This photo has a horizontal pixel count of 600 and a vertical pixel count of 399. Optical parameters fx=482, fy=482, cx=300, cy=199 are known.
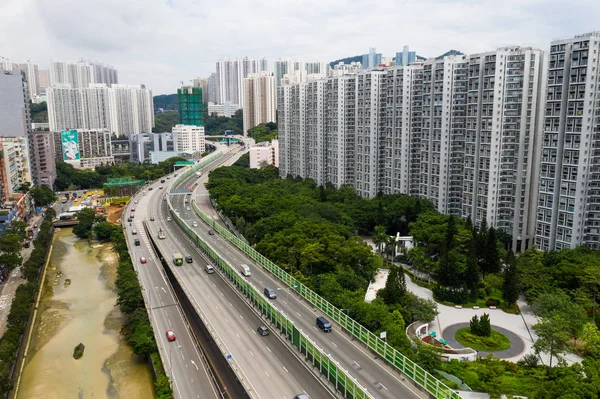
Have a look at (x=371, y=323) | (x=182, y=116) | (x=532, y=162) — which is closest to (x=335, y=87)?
(x=532, y=162)

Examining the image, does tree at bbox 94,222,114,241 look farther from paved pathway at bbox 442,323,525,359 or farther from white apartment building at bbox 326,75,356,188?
paved pathway at bbox 442,323,525,359

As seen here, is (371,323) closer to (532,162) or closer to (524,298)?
(524,298)

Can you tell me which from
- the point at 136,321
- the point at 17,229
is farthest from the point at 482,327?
the point at 17,229

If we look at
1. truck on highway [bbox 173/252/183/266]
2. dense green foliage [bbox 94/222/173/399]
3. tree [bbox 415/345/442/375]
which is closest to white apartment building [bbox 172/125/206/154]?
dense green foliage [bbox 94/222/173/399]

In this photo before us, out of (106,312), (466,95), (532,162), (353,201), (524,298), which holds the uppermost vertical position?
(466,95)

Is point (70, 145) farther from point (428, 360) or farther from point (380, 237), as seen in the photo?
point (428, 360)

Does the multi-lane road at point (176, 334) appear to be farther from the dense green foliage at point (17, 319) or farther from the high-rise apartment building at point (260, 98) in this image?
the high-rise apartment building at point (260, 98)
